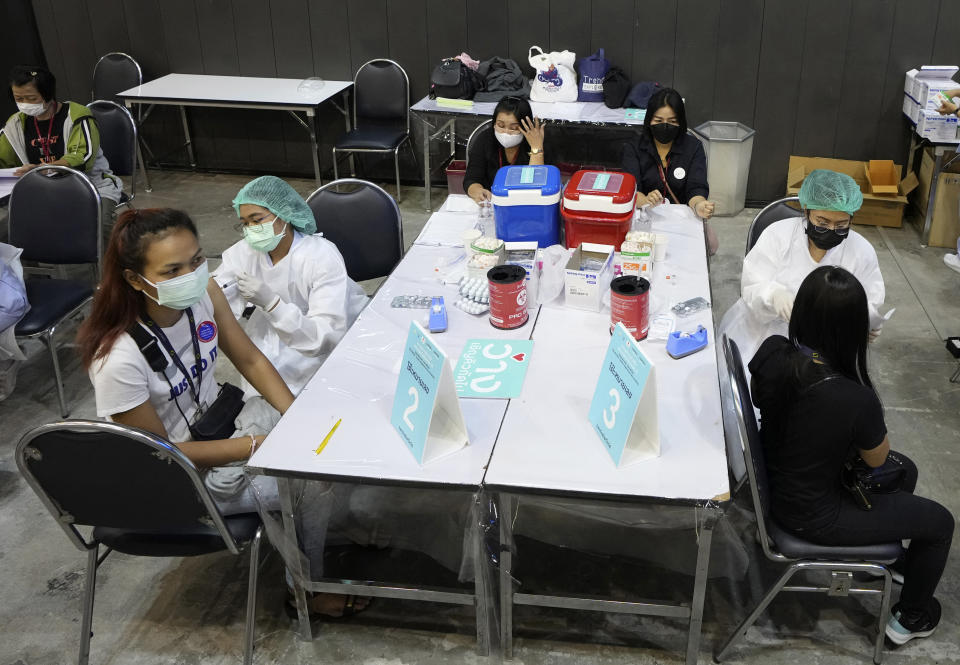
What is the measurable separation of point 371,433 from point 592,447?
582mm

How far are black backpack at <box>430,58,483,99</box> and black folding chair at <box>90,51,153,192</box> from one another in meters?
2.33

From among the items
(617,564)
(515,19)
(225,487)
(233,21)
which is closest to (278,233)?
(225,487)

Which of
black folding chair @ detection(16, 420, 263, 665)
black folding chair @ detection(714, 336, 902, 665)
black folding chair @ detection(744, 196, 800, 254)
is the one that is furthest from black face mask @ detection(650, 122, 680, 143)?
black folding chair @ detection(16, 420, 263, 665)

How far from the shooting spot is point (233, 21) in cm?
612

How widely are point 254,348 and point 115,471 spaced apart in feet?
2.39

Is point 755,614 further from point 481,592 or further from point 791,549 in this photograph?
point 481,592

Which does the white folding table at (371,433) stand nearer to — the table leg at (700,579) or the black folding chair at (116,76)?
the table leg at (700,579)

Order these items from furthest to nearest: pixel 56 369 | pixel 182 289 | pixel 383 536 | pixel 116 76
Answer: pixel 116 76
pixel 56 369
pixel 383 536
pixel 182 289

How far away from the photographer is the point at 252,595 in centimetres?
231

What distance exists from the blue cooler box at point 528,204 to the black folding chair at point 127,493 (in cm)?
147

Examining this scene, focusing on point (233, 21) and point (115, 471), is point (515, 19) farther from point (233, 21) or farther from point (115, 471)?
point (115, 471)

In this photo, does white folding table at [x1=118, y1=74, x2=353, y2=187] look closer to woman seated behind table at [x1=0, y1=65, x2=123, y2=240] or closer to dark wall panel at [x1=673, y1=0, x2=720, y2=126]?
woman seated behind table at [x1=0, y1=65, x2=123, y2=240]

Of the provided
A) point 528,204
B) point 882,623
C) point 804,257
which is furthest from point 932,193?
point 882,623

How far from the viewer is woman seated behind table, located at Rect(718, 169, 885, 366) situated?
2781mm
